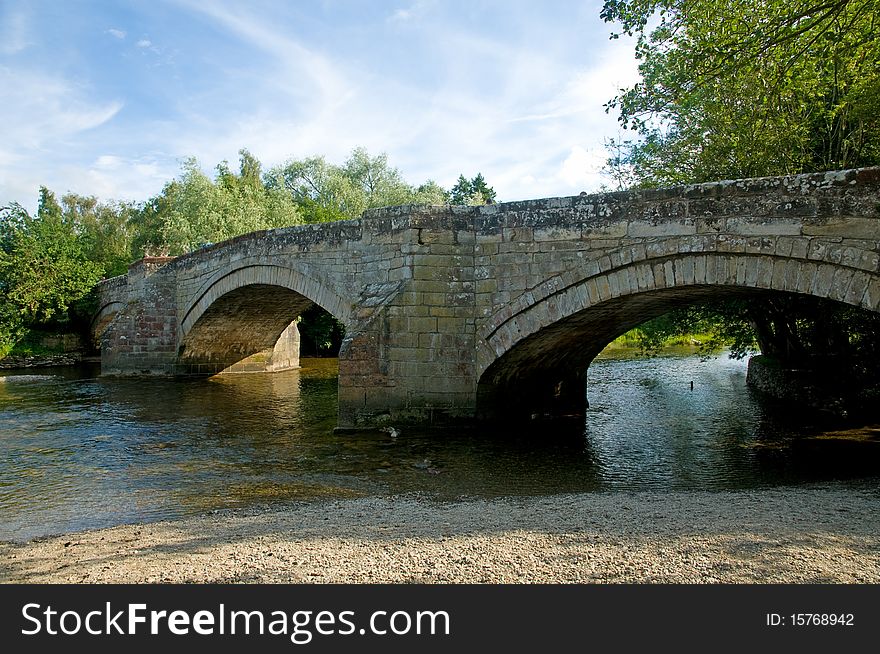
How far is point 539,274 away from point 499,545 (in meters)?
4.83

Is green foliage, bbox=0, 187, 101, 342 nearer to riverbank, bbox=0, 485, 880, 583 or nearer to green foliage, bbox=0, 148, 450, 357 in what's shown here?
green foliage, bbox=0, 148, 450, 357

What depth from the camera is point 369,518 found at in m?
4.75

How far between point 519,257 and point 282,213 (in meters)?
18.5

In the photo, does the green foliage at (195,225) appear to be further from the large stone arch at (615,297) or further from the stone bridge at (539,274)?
the large stone arch at (615,297)

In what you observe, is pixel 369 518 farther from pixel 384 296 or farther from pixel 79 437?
pixel 79 437

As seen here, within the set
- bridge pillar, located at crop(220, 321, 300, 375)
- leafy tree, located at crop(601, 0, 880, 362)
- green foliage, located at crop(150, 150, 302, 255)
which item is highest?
green foliage, located at crop(150, 150, 302, 255)

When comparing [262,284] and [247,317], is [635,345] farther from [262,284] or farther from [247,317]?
[262,284]

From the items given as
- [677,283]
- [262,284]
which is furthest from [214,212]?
[677,283]

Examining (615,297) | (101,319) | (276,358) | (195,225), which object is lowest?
(276,358)

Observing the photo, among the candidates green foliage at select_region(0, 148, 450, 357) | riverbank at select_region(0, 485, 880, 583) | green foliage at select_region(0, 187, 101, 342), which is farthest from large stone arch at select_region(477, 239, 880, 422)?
green foliage at select_region(0, 187, 101, 342)

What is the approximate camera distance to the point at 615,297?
760cm

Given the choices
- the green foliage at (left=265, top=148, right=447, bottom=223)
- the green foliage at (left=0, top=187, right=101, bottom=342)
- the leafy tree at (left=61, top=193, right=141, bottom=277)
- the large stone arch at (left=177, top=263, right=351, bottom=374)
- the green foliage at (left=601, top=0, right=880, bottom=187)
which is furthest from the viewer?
the leafy tree at (left=61, top=193, right=141, bottom=277)

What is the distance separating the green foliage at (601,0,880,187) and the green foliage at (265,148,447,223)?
1809 cm

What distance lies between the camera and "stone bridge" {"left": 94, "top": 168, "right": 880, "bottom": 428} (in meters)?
6.41
